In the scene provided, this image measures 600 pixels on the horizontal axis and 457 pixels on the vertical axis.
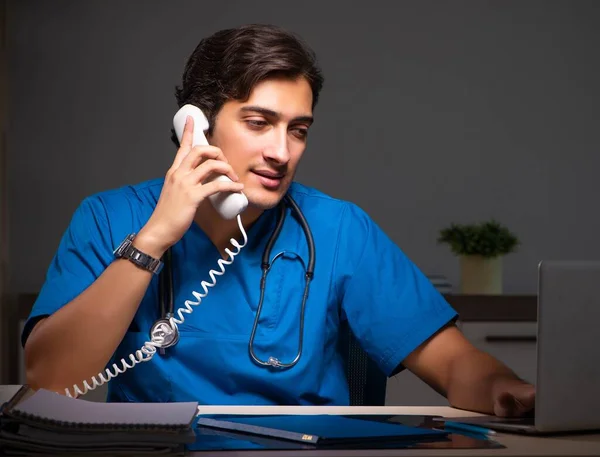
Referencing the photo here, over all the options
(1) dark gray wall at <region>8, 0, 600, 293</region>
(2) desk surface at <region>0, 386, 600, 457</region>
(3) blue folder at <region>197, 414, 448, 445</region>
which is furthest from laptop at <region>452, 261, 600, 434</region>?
(1) dark gray wall at <region>8, 0, 600, 293</region>

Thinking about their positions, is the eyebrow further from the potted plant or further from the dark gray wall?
the dark gray wall

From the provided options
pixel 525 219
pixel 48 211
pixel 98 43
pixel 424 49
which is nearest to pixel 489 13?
pixel 424 49

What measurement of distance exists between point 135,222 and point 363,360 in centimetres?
53

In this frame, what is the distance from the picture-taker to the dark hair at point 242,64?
1.71 metres

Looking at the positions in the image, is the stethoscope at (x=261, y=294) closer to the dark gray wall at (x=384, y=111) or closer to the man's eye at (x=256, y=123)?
the man's eye at (x=256, y=123)

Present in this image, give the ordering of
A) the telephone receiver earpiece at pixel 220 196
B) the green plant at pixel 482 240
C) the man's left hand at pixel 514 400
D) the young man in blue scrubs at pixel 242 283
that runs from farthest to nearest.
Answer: the green plant at pixel 482 240 < the telephone receiver earpiece at pixel 220 196 < the young man in blue scrubs at pixel 242 283 < the man's left hand at pixel 514 400

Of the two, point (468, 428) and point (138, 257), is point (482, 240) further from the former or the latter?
point (468, 428)

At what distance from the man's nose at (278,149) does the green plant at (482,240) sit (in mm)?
1695

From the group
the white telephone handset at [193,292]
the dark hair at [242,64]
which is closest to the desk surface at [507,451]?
the white telephone handset at [193,292]

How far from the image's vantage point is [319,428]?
1.17 m

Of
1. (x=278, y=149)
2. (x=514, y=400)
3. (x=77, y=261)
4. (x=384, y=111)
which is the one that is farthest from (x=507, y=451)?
(x=384, y=111)

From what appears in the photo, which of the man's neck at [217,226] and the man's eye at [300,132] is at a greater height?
the man's eye at [300,132]

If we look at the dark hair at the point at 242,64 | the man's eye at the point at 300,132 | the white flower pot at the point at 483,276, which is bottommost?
the man's eye at the point at 300,132

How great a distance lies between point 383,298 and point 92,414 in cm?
77
